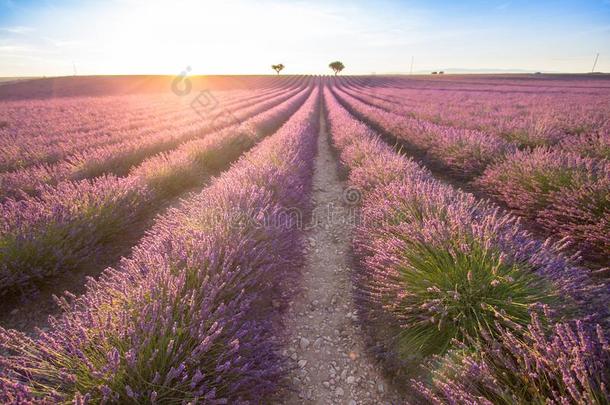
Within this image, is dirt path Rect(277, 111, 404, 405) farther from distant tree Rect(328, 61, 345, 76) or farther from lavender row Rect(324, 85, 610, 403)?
distant tree Rect(328, 61, 345, 76)

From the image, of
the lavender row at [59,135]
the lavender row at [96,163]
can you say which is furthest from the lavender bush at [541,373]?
the lavender row at [59,135]

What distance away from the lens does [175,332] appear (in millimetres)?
1604

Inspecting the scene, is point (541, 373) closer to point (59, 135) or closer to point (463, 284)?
point (463, 284)

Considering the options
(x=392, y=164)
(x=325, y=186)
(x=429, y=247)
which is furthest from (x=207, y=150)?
(x=429, y=247)

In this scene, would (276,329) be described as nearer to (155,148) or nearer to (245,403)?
(245,403)

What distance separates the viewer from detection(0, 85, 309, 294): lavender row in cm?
288

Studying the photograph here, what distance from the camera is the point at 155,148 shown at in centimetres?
782

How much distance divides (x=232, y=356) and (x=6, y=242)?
9.19 ft

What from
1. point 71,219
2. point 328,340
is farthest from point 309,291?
point 71,219

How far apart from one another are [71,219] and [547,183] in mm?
6419

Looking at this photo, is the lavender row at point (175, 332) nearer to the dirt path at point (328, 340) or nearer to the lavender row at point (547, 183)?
the dirt path at point (328, 340)

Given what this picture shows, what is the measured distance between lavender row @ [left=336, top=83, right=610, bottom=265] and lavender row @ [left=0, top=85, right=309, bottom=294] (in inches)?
193

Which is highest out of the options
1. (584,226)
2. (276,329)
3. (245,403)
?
(584,226)

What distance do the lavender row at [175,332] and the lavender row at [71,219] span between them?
1.00 meters
